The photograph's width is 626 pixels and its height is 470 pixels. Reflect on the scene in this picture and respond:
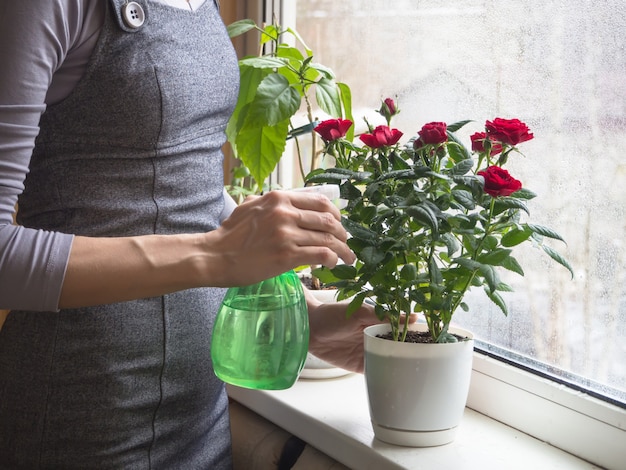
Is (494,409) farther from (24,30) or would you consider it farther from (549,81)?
(24,30)

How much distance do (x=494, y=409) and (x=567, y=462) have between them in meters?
0.17

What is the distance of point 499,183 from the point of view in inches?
31.9

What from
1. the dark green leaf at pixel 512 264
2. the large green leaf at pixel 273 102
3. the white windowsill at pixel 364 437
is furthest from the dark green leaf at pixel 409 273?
the large green leaf at pixel 273 102

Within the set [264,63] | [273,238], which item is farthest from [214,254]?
[264,63]

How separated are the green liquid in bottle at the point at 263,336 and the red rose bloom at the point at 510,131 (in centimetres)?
29

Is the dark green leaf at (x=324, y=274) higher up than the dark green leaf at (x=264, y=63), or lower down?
lower down

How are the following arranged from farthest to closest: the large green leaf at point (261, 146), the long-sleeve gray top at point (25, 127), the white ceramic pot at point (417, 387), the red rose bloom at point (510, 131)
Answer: the large green leaf at point (261, 146), the white ceramic pot at point (417, 387), the red rose bloom at point (510, 131), the long-sleeve gray top at point (25, 127)

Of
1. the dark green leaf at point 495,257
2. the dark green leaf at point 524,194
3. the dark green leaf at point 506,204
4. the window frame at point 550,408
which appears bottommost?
the window frame at point 550,408

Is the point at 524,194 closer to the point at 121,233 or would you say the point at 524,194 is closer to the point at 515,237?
the point at 515,237

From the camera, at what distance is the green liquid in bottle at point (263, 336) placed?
888mm

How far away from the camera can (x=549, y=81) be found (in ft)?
3.59

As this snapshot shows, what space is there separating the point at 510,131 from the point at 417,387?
33cm

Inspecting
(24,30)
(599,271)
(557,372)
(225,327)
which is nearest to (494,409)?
(557,372)

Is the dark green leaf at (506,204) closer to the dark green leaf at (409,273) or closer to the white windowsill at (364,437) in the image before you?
the dark green leaf at (409,273)
